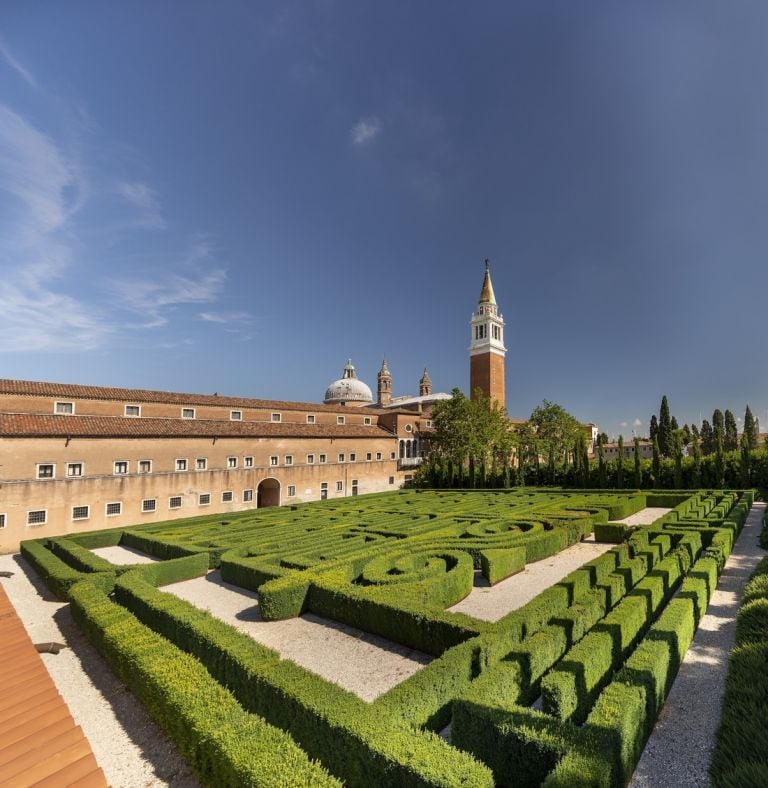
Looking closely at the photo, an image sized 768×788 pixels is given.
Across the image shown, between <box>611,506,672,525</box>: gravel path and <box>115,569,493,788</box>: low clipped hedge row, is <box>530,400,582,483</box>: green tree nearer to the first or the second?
<box>611,506,672,525</box>: gravel path

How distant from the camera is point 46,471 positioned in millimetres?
27922

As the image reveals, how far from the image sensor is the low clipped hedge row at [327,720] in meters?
5.40

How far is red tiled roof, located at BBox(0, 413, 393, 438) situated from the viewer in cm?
2820

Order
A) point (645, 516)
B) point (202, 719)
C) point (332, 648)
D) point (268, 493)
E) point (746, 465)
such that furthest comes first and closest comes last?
point (268, 493), point (746, 465), point (645, 516), point (332, 648), point (202, 719)

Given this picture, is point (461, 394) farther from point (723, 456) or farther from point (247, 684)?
point (247, 684)

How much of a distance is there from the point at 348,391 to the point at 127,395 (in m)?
48.2

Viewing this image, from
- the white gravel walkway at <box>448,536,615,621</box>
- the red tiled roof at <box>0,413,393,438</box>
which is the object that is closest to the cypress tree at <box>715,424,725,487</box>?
the white gravel walkway at <box>448,536,615,621</box>

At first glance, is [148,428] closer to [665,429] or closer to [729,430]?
[665,429]

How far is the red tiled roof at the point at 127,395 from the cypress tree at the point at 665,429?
2353 inches

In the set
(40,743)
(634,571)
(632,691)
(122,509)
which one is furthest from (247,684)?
(122,509)

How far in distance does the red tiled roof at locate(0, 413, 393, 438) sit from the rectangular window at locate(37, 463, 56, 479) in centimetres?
202

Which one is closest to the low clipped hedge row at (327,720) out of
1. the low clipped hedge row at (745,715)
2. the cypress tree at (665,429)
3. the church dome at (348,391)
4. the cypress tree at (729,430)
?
the low clipped hedge row at (745,715)

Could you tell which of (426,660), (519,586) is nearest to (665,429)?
(519,586)

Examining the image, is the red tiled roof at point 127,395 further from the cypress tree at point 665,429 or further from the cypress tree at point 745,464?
the cypress tree at point 665,429
